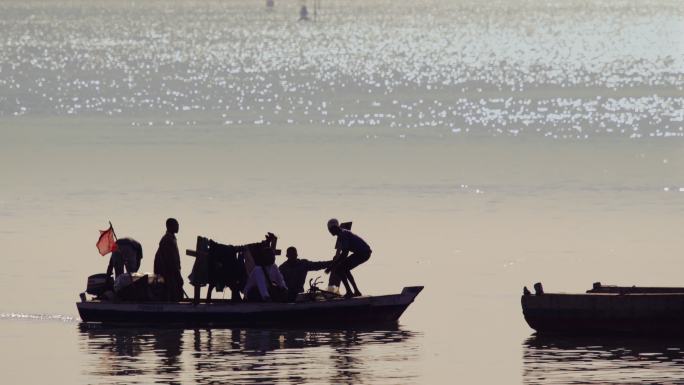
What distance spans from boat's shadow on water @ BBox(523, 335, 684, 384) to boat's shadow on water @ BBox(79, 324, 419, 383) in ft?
5.57

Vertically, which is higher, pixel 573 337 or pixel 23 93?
pixel 23 93

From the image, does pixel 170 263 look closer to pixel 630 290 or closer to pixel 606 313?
pixel 606 313

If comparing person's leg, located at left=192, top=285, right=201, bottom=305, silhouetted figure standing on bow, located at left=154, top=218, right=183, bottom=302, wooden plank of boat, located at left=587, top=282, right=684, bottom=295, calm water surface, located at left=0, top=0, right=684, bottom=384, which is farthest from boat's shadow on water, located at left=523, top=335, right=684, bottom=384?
silhouetted figure standing on bow, located at left=154, top=218, right=183, bottom=302

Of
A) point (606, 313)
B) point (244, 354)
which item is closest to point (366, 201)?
point (606, 313)

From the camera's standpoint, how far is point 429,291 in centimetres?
3559

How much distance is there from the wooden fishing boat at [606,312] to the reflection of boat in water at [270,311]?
1.98 m

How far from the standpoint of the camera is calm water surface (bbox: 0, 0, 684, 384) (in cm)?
2917

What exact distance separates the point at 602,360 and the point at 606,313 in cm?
183

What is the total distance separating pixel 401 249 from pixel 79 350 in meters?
11.5

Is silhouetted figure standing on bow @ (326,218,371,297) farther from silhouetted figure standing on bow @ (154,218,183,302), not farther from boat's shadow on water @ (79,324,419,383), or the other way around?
silhouetted figure standing on bow @ (154,218,183,302)

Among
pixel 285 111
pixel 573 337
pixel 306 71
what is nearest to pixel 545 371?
pixel 573 337

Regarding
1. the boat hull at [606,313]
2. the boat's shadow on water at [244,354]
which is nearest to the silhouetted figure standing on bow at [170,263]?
the boat's shadow on water at [244,354]

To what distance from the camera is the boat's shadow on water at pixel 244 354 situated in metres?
27.6

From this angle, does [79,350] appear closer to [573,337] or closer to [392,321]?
[392,321]
